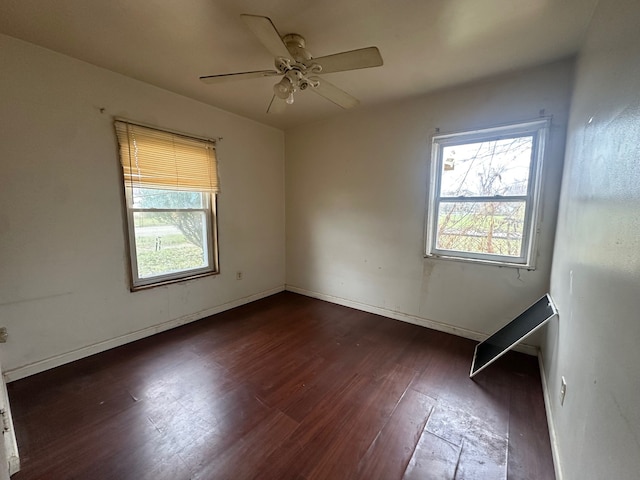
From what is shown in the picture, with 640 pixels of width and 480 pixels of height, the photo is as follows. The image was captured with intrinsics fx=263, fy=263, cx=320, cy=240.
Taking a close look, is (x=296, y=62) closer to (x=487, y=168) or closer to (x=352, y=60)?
Answer: (x=352, y=60)

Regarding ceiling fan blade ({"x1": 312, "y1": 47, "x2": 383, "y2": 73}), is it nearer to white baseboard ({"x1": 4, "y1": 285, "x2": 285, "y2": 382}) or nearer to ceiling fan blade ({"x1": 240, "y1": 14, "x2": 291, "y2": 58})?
ceiling fan blade ({"x1": 240, "y1": 14, "x2": 291, "y2": 58})

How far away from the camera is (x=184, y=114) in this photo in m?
2.83

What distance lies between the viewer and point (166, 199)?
9.20ft

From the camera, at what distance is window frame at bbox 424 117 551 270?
2.26 m

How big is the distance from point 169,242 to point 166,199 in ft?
1.53

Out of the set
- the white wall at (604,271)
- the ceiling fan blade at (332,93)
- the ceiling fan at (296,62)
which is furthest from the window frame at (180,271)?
the white wall at (604,271)

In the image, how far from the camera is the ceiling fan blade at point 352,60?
4.87 feet

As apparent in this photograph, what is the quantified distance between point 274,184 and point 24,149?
8.19 ft

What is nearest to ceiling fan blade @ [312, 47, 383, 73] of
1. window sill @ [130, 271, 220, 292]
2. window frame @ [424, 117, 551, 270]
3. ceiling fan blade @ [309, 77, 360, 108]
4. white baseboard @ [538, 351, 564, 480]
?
ceiling fan blade @ [309, 77, 360, 108]

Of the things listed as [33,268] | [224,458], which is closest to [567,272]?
[224,458]

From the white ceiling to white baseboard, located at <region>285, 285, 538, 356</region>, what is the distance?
2.43 m

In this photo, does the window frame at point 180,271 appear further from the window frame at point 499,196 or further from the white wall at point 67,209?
the window frame at point 499,196

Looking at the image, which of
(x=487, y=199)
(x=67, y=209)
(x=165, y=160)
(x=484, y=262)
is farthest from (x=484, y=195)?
(x=67, y=209)

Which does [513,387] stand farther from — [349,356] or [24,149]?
[24,149]
